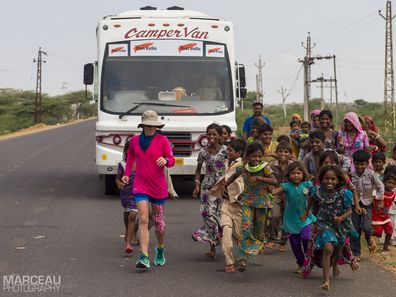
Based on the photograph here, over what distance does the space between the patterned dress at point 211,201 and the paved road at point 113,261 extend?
0.27 metres

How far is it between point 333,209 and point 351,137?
92.5 inches

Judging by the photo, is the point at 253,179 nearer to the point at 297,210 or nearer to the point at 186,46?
the point at 297,210

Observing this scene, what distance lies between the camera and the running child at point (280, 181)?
8742mm

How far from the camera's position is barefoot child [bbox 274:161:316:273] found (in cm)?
753

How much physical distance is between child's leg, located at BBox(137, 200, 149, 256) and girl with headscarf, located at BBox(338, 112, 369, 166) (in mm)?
2733

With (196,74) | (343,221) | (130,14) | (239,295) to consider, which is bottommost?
(239,295)

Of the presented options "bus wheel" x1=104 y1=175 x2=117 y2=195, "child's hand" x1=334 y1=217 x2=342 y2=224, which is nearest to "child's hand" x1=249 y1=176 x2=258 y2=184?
"child's hand" x1=334 y1=217 x2=342 y2=224

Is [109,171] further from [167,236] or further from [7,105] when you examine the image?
[7,105]

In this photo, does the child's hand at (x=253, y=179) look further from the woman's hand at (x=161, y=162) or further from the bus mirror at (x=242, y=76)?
the bus mirror at (x=242, y=76)

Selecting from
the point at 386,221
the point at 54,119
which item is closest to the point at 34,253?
→ the point at 386,221

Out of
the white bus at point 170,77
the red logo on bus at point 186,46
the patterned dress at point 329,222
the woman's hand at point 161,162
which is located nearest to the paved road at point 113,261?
the patterned dress at point 329,222

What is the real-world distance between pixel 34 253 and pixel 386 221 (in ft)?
13.2

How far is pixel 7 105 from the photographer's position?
9181 centimetres

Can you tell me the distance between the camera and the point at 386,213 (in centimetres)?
888
